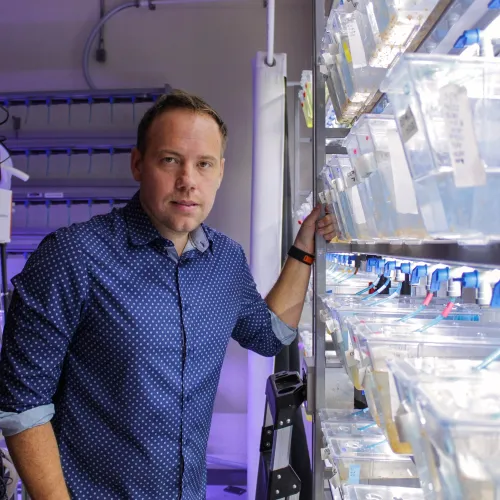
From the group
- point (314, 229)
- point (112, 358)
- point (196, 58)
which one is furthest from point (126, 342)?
point (196, 58)

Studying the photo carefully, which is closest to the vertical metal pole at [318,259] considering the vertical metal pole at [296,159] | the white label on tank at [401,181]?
the white label on tank at [401,181]

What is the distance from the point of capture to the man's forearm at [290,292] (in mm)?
1764

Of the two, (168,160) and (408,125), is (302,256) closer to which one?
(168,160)

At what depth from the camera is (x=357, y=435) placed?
1314 mm

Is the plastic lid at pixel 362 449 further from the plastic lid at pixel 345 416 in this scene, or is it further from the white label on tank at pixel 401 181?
the white label on tank at pixel 401 181

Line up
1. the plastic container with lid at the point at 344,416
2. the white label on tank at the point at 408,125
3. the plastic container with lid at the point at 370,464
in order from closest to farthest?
the white label on tank at the point at 408,125
the plastic container with lid at the point at 370,464
the plastic container with lid at the point at 344,416

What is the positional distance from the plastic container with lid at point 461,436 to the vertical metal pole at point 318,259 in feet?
3.48

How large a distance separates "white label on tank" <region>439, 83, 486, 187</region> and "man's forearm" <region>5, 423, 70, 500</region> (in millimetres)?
1152

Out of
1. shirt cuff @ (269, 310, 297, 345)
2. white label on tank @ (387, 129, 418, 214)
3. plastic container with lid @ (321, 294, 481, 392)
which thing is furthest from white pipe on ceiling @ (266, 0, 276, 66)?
white label on tank @ (387, 129, 418, 214)

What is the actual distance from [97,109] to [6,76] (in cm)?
81

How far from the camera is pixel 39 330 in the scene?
4.15 feet

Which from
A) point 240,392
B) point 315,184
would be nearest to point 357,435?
point 315,184

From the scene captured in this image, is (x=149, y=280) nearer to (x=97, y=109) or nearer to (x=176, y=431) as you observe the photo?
(x=176, y=431)

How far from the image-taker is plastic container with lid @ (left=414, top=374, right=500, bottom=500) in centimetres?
49
